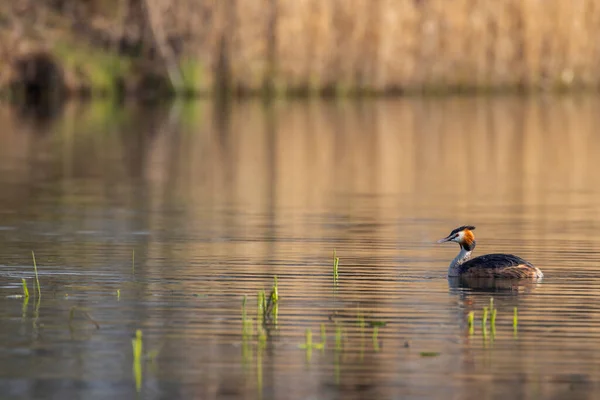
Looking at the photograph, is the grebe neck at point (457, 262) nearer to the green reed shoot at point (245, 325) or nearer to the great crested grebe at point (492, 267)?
the great crested grebe at point (492, 267)

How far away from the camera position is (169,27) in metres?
41.5

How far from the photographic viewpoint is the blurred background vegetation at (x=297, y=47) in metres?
40.1

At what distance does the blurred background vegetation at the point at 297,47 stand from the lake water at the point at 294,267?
12.9 meters

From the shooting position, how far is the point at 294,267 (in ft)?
38.9

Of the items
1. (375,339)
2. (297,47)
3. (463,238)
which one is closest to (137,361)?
(375,339)

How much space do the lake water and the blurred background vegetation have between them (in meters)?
12.9

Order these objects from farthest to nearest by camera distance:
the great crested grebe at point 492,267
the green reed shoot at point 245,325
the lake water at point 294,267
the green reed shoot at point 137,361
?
1. the great crested grebe at point 492,267
2. the green reed shoot at point 245,325
3. the lake water at point 294,267
4. the green reed shoot at point 137,361

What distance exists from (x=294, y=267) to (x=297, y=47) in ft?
93.4

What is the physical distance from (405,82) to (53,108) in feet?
30.9

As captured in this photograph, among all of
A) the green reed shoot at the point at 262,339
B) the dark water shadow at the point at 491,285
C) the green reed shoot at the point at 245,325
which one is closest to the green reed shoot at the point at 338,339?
the green reed shoot at the point at 262,339

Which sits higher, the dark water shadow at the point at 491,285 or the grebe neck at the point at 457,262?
the grebe neck at the point at 457,262

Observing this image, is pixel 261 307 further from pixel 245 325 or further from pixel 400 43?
pixel 400 43

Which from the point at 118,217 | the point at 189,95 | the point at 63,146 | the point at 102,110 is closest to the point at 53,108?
the point at 102,110

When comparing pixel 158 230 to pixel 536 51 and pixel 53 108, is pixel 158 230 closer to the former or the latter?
pixel 53 108
